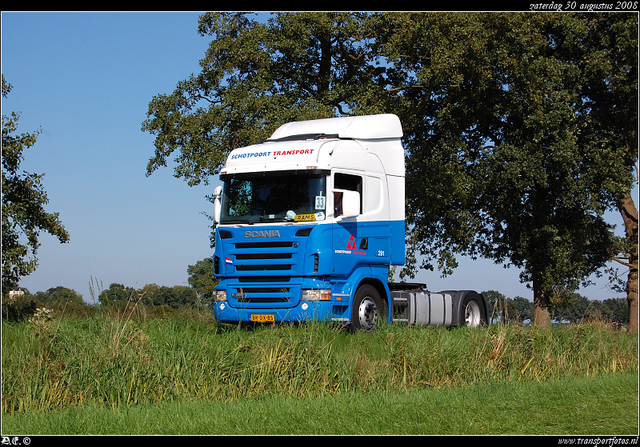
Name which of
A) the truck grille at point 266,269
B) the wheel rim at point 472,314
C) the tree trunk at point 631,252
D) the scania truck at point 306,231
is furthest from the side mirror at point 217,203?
the tree trunk at point 631,252

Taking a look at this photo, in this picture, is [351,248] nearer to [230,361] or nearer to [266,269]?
[266,269]

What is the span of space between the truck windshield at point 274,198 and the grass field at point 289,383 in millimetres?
2216

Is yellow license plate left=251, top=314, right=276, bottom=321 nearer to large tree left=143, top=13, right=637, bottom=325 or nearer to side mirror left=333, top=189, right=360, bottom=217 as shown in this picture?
side mirror left=333, top=189, right=360, bottom=217

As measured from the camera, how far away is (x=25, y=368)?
9.61 metres

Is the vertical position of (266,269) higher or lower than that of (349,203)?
lower

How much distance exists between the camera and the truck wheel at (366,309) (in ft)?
47.5

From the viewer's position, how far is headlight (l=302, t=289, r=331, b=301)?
13789 mm

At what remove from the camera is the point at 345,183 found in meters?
14.5

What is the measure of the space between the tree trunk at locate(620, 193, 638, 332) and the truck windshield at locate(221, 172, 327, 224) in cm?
1980

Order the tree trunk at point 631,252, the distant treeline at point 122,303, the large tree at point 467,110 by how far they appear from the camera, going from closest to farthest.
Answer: the distant treeline at point 122,303
the large tree at point 467,110
the tree trunk at point 631,252

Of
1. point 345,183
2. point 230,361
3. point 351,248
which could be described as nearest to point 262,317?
point 351,248

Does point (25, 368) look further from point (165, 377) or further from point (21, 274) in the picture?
point (21, 274)

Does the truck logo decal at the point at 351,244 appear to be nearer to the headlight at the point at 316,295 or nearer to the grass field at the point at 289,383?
the headlight at the point at 316,295

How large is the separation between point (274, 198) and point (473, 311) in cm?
703
